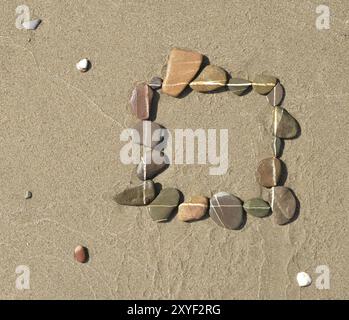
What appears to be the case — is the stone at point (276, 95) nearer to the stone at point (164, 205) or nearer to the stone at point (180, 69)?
the stone at point (180, 69)

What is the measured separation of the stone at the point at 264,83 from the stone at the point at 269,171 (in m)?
0.23

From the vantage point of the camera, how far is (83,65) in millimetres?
1688

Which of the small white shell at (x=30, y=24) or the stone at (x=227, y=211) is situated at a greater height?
the small white shell at (x=30, y=24)

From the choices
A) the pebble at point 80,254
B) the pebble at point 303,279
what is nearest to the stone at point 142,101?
the pebble at point 80,254

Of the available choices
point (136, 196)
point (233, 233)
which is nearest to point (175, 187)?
point (136, 196)

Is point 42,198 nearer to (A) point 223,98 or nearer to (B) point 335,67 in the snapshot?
(A) point 223,98

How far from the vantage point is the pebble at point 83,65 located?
169cm

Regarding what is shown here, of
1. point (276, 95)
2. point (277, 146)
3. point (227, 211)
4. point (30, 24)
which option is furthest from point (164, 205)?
point (30, 24)

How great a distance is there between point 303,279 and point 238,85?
2.24 feet

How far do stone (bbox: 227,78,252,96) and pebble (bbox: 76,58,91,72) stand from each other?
0.48 m

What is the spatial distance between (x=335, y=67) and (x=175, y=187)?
Result: 677 mm

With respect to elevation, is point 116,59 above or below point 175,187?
above

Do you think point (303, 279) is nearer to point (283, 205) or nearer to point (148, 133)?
point (283, 205)

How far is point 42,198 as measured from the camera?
1.70 meters
